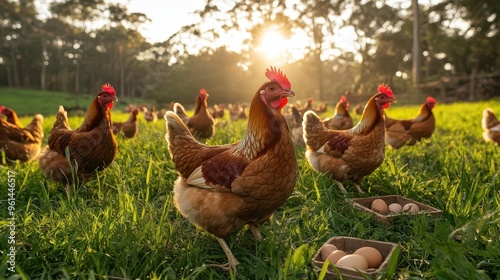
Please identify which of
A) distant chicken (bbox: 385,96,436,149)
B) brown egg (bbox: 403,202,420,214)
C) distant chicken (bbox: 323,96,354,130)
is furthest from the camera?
distant chicken (bbox: 323,96,354,130)

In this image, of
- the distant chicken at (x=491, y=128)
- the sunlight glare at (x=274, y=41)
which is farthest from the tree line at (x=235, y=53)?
the distant chicken at (x=491, y=128)

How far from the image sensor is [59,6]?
145ft

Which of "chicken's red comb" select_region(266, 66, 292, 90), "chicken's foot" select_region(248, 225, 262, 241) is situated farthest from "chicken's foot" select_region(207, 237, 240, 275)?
"chicken's red comb" select_region(266, 66, 292, 90)

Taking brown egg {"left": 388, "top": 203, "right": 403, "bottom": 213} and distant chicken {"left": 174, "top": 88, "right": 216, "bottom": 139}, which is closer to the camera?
brown egg {"left": 388, "top": 203, "right": 403, "bottom": 213}

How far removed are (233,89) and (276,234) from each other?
33.8 m

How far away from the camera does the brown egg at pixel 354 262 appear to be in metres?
2.26

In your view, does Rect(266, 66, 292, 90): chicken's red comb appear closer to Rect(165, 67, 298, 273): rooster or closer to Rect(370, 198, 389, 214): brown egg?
Rect(165, 67, 298, 273): rooster

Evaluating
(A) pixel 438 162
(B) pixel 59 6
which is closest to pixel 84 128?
(A) pixel 438 162

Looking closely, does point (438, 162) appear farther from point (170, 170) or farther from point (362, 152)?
point (170, 170)

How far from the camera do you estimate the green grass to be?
2.21m

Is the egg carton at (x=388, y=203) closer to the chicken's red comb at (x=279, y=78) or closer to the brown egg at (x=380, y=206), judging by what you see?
the brown egg at (x=380, y=206)

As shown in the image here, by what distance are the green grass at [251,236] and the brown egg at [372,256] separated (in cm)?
14

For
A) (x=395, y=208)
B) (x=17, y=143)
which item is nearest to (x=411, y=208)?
(x=395, y=208)

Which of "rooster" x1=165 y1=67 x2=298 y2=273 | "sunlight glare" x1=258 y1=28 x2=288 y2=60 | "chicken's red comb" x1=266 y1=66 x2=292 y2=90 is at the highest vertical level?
"sunlight glare" x1=258 y1=28 x2=288 y2=60
